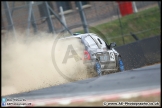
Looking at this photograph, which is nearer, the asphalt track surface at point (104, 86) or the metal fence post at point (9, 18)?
the asphalt track surface at point (104, 86)

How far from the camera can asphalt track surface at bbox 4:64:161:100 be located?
1073cm

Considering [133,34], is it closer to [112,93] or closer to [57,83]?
[57,83]

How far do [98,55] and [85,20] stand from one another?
762 cm

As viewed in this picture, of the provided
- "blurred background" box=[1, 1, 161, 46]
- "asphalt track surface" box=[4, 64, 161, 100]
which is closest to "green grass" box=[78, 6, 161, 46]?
"blurred background" box=[1, 1, 161, 46]

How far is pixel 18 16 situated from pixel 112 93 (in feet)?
29.3

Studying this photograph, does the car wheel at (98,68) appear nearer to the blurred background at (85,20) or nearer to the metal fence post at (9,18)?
the blurred background at (85,20)

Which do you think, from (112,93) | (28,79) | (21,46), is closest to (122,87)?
(112,93)

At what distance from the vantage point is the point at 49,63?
13836 millimetres

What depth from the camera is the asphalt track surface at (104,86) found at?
10.7 metres

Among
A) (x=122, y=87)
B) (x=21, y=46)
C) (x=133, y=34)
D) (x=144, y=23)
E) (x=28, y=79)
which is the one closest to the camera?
(x=122, y=87)

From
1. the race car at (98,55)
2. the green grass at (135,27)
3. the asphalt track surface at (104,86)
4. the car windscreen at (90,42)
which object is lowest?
the asphalt track surface at (104,86)

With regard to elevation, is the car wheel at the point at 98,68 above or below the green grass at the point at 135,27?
below

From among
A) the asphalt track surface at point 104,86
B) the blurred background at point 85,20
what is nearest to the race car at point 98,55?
the asphalt track surface at point 104,86

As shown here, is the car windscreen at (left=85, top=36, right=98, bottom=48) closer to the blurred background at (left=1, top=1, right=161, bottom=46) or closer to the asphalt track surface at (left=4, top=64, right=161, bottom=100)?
the asphalt track surface at (left=4, top=64, right=161, bottom=100)
